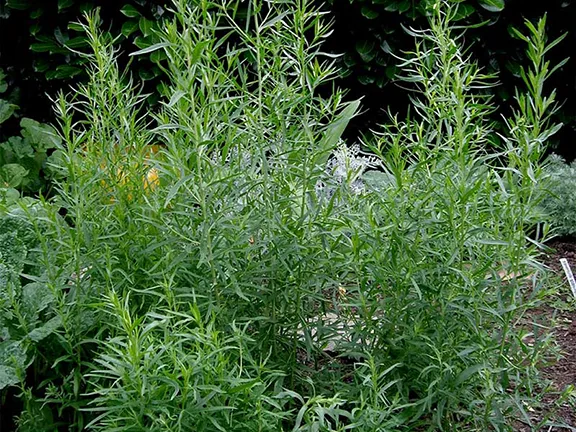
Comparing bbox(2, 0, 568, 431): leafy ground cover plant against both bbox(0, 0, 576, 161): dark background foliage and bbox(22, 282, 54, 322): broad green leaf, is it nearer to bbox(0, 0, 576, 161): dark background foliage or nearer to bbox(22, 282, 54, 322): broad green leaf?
bbox(22, 282, 54, 322): broad green leaf

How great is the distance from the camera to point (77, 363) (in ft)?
8.70

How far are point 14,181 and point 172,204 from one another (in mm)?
2537

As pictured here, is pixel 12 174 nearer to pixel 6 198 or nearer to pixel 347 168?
pixel 6 198

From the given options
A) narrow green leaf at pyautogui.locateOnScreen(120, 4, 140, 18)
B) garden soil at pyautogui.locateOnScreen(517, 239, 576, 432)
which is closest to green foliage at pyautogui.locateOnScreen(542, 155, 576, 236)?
garden soil at pyautogui.locateOnScreen(517, 239, 576, 432)

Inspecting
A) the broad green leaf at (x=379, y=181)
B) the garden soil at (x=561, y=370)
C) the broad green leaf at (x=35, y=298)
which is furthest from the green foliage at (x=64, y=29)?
the garden soil at (x=561, y=370)

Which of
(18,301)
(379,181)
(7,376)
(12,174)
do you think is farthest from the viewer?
(12,174)

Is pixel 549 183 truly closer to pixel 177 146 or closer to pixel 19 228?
pixel 177 146

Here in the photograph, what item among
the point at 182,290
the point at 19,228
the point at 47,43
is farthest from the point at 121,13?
the point at 182,290

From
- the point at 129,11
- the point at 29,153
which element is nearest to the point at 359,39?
the point at 129,11

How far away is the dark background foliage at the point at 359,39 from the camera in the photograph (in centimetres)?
537

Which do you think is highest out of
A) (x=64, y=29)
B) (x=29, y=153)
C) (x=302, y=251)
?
(x=302, y=251)

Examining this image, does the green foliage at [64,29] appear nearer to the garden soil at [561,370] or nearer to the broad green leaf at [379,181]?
the broad green leaf at [379,181]

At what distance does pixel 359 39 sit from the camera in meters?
5.51

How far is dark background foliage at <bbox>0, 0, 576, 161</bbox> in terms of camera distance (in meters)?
5.37
